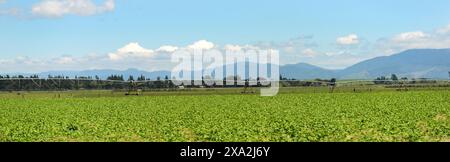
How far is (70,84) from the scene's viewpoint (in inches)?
3920

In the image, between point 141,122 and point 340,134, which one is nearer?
point 340,134

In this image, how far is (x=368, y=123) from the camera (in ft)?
79.7

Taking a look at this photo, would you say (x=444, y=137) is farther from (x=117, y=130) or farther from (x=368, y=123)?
(x=117, y=130)

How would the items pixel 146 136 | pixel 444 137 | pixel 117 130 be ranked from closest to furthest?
pixel 444 137, pixel 146 136, pixel 117 130

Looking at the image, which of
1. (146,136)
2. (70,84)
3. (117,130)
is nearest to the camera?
(146,136)

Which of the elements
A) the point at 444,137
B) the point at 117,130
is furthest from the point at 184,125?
the point at 444,137
